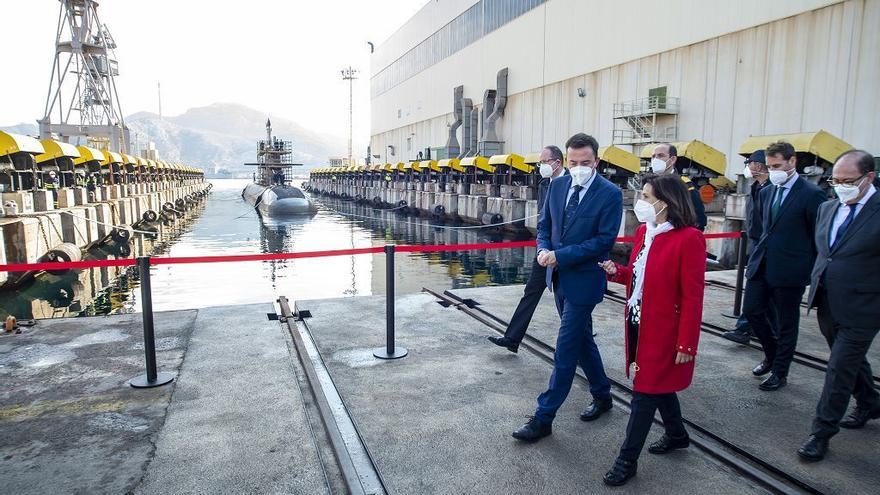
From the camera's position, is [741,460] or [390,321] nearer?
[741,460]

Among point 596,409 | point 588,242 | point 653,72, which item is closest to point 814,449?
point 596,409

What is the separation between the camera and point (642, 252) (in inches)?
128

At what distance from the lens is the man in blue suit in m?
3.67

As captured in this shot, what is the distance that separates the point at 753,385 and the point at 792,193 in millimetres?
1709

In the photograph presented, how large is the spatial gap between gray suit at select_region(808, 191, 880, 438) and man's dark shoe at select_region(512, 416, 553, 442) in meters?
1.76

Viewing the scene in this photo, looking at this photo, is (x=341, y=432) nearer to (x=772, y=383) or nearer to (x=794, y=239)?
(x=772, y=383)

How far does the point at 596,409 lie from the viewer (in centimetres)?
412

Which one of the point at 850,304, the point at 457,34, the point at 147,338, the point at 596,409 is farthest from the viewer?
the point at 457,34

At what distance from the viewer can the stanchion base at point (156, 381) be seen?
473 centimetres

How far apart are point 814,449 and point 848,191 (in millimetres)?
1688

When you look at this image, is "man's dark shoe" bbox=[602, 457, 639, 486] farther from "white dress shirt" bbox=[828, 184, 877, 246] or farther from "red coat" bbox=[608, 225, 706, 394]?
"white dress shirt" bbox=[828, 184, 877, 246]

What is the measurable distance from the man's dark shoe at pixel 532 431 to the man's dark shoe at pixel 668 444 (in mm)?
693

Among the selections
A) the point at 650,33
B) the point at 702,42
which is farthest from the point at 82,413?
the point at 650,33

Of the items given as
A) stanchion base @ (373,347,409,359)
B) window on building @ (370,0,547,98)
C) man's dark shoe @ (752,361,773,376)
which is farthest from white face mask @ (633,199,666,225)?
window on building @ (370,0,547,98)
